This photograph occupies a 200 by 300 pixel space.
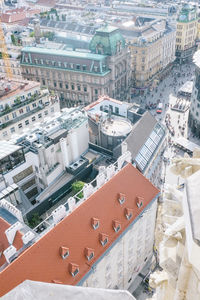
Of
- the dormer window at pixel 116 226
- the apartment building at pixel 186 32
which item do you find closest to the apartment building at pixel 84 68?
the apartment building at pixel 186 32

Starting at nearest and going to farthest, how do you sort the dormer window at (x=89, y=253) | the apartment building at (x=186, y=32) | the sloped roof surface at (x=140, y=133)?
1. the dormer window at (x=89, y=253)
2. the sloped roof surface at (x=140, y=133)
3. the apartment building at (x=186, y=32)

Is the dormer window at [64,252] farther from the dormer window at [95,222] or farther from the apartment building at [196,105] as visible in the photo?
the apartment building at [196,105]

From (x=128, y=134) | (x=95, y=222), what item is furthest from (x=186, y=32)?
(x=95, y=222)

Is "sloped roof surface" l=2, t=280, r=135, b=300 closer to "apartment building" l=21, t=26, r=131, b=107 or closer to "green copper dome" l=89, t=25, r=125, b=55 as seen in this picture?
"apartment building" l=21, t=26, r=131, b=107

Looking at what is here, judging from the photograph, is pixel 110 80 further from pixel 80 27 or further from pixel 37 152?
pixel 37 152

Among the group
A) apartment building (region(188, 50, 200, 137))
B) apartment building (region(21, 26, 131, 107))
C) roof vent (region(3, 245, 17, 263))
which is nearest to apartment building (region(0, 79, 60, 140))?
apartment building (region(21, 26, 131, 107))

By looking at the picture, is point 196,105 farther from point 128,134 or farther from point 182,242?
point 182,242

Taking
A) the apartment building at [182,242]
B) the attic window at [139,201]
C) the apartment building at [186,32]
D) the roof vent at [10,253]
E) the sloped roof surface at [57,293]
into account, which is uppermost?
the apartment building at [182,242]
